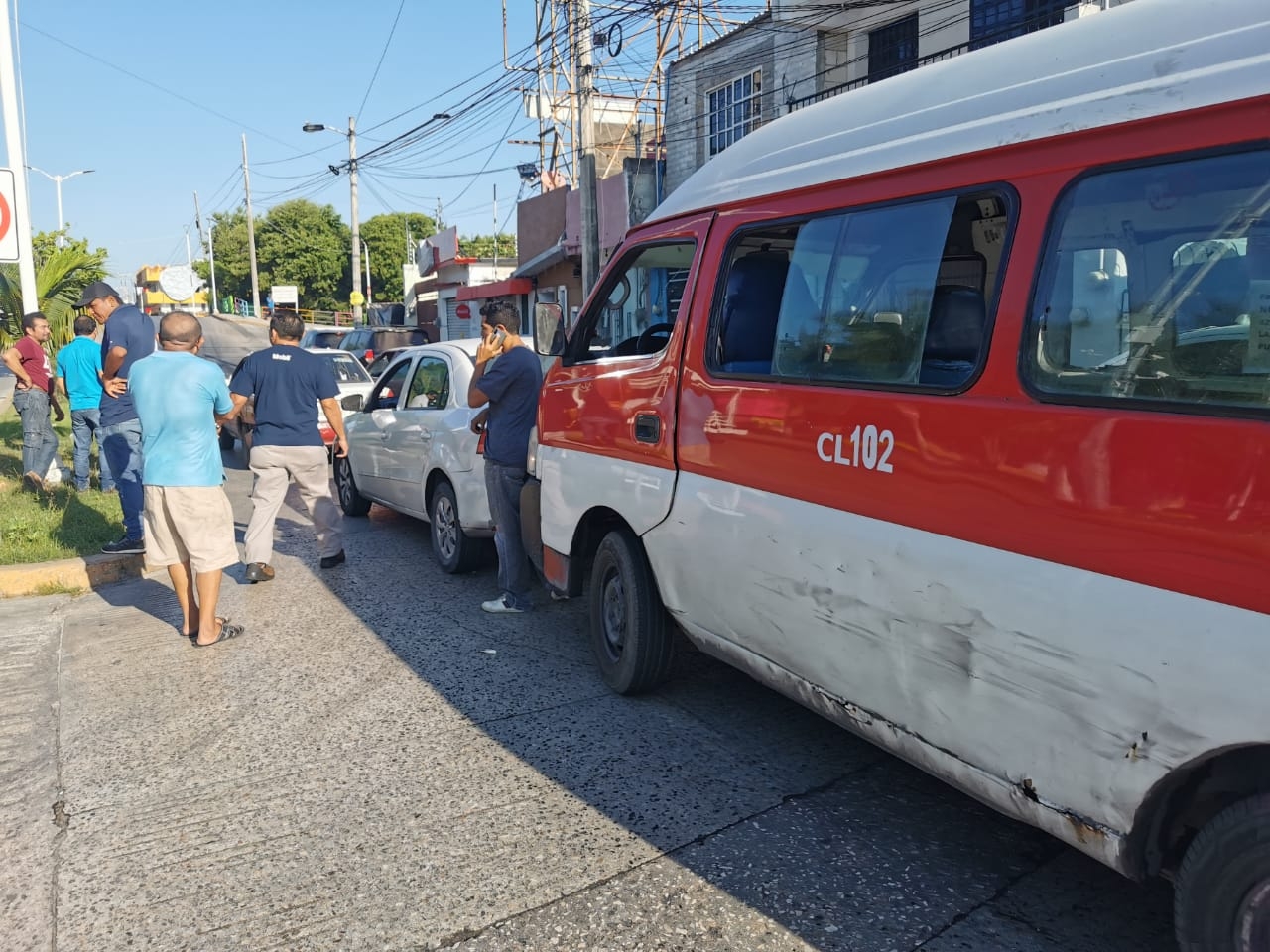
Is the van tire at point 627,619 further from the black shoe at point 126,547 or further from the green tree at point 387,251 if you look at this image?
the green tree at point 387,251

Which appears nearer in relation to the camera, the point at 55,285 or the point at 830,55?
the point at 55,285

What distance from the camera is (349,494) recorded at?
361 inches

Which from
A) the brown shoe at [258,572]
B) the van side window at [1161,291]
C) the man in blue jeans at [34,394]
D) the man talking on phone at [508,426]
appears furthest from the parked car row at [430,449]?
the van side window at [1161,291]

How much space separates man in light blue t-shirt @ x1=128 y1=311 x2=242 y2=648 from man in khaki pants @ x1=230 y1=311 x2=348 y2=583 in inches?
34.2

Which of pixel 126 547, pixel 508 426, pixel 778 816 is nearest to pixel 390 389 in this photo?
pixel 126 547

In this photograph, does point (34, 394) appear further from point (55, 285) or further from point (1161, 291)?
point (1161, 291)

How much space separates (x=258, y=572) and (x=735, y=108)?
14194mm

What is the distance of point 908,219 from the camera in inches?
120

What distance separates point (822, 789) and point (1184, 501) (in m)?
2.04

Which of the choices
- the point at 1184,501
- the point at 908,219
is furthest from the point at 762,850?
the point at 908,219

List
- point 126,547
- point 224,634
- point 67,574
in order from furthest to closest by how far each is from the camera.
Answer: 1. point 126,547
2. point 67,574
3. point 224,634

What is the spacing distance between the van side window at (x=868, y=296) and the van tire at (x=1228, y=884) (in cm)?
124

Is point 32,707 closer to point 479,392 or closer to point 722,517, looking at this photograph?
point 479,392

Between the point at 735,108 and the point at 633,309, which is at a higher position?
the point at 735,108
